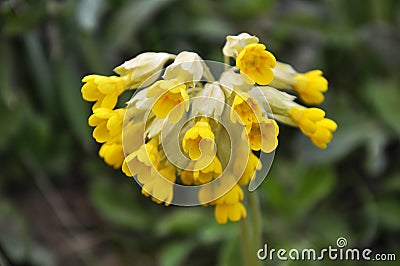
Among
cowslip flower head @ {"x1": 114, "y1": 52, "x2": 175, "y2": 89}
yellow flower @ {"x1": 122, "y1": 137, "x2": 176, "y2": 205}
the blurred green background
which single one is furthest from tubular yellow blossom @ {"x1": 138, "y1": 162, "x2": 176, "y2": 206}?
the blurred green background

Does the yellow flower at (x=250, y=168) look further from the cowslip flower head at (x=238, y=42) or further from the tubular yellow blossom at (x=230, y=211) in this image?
the cowslip flower head at (x=238, y=42)

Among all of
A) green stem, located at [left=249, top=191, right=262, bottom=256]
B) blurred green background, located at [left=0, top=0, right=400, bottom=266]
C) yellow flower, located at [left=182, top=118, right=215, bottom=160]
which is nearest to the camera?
yellow flower, located at [left=182, top=118, right=215, bottom=160]

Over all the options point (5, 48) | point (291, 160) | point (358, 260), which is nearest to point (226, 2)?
point (291, 160)

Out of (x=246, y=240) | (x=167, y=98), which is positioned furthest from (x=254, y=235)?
(x=167, y=98)

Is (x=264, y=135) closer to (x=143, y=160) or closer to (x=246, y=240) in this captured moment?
(x=143, y=160)

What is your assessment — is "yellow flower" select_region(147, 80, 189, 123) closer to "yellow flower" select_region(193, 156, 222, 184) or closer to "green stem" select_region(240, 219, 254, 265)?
"yellow flower" select_region(193, 156, 222, 184)

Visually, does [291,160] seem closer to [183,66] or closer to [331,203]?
[331,203]
